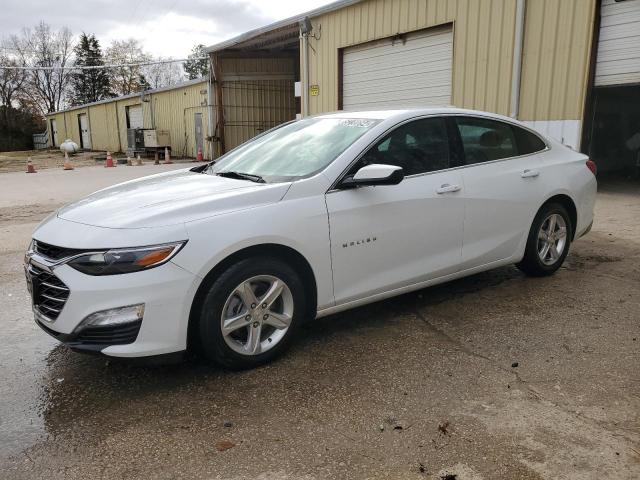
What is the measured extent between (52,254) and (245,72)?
19752mm

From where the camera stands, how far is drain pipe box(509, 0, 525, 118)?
1001cm

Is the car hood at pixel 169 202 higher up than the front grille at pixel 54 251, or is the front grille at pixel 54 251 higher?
the car hood at pixel 169 202

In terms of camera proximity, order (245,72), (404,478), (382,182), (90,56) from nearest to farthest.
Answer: (404,478), (382,182), (245,72), (90,56)

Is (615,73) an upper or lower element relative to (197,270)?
upper

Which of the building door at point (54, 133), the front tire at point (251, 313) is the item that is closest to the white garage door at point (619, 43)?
the front tire at point (251, 313)

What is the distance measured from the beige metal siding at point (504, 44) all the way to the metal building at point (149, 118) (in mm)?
11984

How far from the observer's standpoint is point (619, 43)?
920 cm

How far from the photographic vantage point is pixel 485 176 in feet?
14.0

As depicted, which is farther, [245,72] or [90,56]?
[90,56]

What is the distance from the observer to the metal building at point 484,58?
938 cm

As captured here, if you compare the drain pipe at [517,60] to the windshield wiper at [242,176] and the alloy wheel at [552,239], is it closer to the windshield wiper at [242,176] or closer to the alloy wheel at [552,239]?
the alloy wheel at [552,239]

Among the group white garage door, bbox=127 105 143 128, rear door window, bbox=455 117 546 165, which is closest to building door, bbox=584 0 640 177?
rear door window, bbox=455 117 546 165

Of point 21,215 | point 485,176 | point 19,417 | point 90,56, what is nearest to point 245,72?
point 21,215

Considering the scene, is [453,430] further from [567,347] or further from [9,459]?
[9,459]
